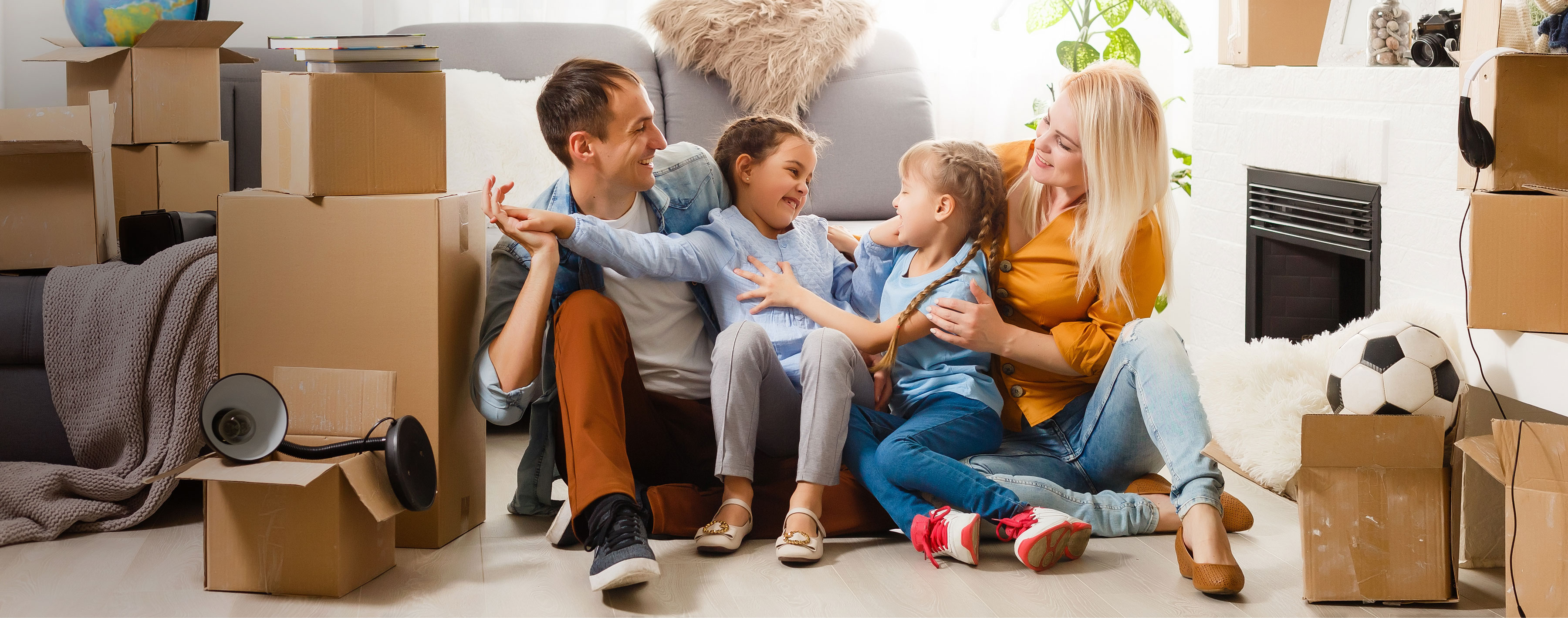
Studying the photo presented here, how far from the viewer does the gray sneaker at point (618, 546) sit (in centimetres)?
145

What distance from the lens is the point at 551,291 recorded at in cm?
166

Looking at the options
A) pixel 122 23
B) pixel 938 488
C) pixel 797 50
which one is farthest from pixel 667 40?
pixel 938 488

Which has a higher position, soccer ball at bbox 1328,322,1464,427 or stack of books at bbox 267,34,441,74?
stack of books at bbox 267,34,441,74

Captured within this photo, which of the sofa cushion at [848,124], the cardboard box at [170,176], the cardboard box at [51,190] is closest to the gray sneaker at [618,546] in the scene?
the cardboard box at [51,190]

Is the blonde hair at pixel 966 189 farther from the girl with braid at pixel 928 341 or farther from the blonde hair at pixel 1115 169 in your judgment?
the blonde hair at pixel 1115 169

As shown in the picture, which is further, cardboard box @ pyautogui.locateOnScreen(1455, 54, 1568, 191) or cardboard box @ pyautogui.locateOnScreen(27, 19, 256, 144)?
cardboard box @ pyautogui.locateOnScreen(27, 19, 256, 144)

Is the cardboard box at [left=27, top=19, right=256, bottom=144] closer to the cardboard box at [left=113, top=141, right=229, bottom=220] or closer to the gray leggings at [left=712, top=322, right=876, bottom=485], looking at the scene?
the cardboard box at [left=113, top=141, right=229, bottom=220]

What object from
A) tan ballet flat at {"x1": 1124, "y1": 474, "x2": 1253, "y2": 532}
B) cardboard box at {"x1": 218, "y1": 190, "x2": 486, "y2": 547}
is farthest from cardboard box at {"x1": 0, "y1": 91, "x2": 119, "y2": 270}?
tan ballet flat at {"x1": 1124, "y1": 474, "x2": 1253, "y2": 532}

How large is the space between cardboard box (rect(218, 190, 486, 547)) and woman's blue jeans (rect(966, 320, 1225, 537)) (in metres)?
0.82

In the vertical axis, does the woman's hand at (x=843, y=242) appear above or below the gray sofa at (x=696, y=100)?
below

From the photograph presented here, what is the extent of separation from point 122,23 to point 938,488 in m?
1.88

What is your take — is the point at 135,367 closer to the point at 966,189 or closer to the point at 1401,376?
the point at 966,189

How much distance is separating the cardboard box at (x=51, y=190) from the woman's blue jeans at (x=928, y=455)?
Result: 145cm

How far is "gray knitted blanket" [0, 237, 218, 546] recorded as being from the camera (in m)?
1.81
